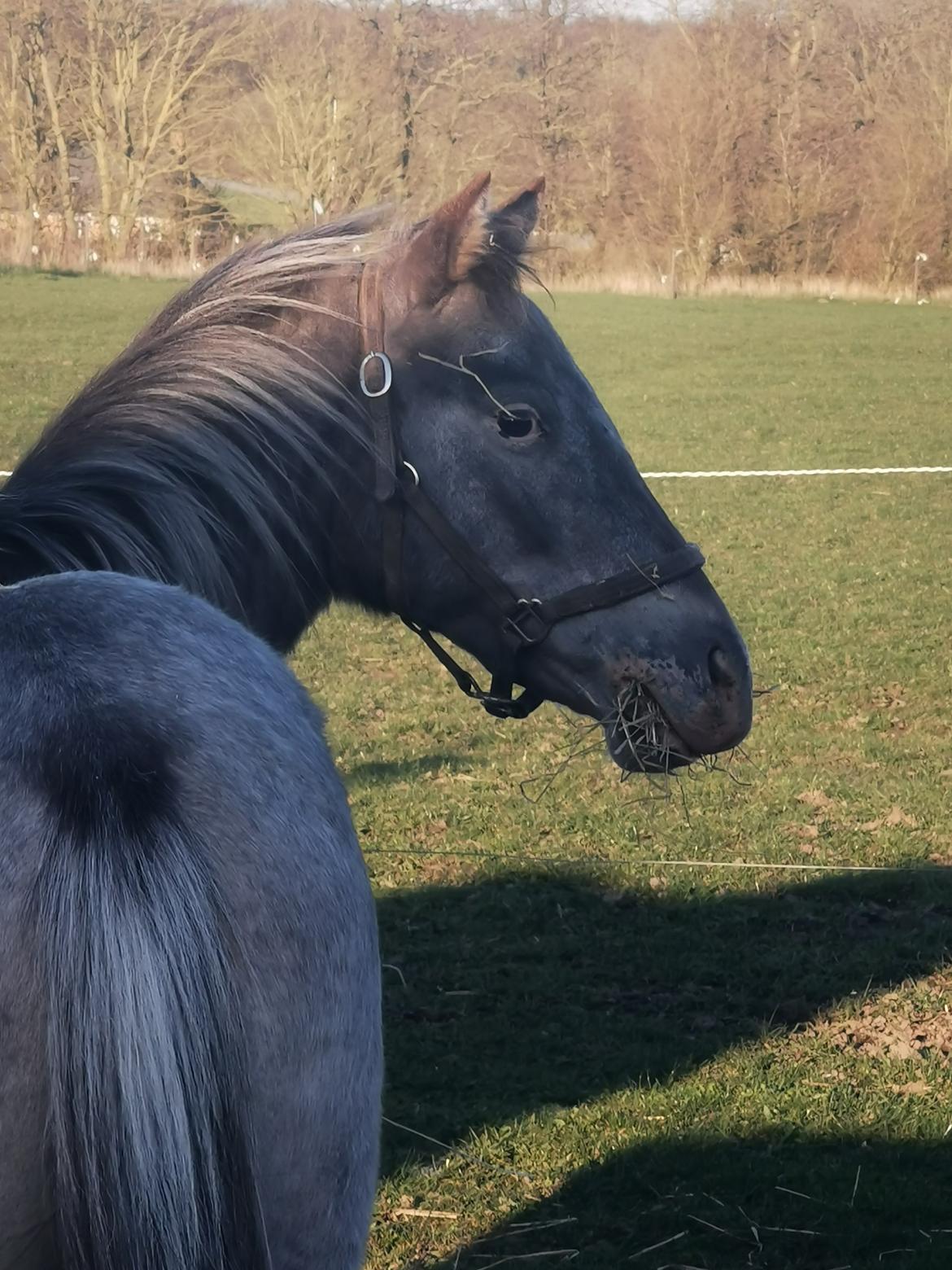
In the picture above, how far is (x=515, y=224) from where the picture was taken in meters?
2.44

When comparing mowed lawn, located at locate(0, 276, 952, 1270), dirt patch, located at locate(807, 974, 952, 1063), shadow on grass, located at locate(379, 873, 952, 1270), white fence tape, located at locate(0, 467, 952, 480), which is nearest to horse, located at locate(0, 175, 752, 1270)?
mowed lawn, located at locate(0, 276, 952, 1270)

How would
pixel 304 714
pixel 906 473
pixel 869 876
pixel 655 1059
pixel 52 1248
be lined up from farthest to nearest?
1. pixel 906 473
2. pixel 869 876
3. pixel 655 1059
4. pixel 304 714
5. pixel 52 1248

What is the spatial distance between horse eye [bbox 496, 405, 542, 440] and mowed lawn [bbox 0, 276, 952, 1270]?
0.74m

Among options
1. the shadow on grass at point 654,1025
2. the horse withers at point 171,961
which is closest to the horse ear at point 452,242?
the horse withers at point 171,961

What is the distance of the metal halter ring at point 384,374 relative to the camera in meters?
2.41

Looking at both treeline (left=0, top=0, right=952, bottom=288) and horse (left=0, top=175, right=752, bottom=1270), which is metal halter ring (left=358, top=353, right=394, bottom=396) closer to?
horse (left=0, top=175, right=752, bottom=1270)

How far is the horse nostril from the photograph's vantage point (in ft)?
7.90

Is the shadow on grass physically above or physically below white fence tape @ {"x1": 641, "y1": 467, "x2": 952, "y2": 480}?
above

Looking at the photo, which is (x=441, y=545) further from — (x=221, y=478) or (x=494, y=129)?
(x=494, y=129)

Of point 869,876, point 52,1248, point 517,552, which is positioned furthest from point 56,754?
point 869,876

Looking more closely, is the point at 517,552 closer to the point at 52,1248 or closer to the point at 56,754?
the point at 56,754

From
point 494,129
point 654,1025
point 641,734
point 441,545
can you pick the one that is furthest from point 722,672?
point 494,129

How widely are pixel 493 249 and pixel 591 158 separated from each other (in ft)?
132

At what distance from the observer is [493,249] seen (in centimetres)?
240
